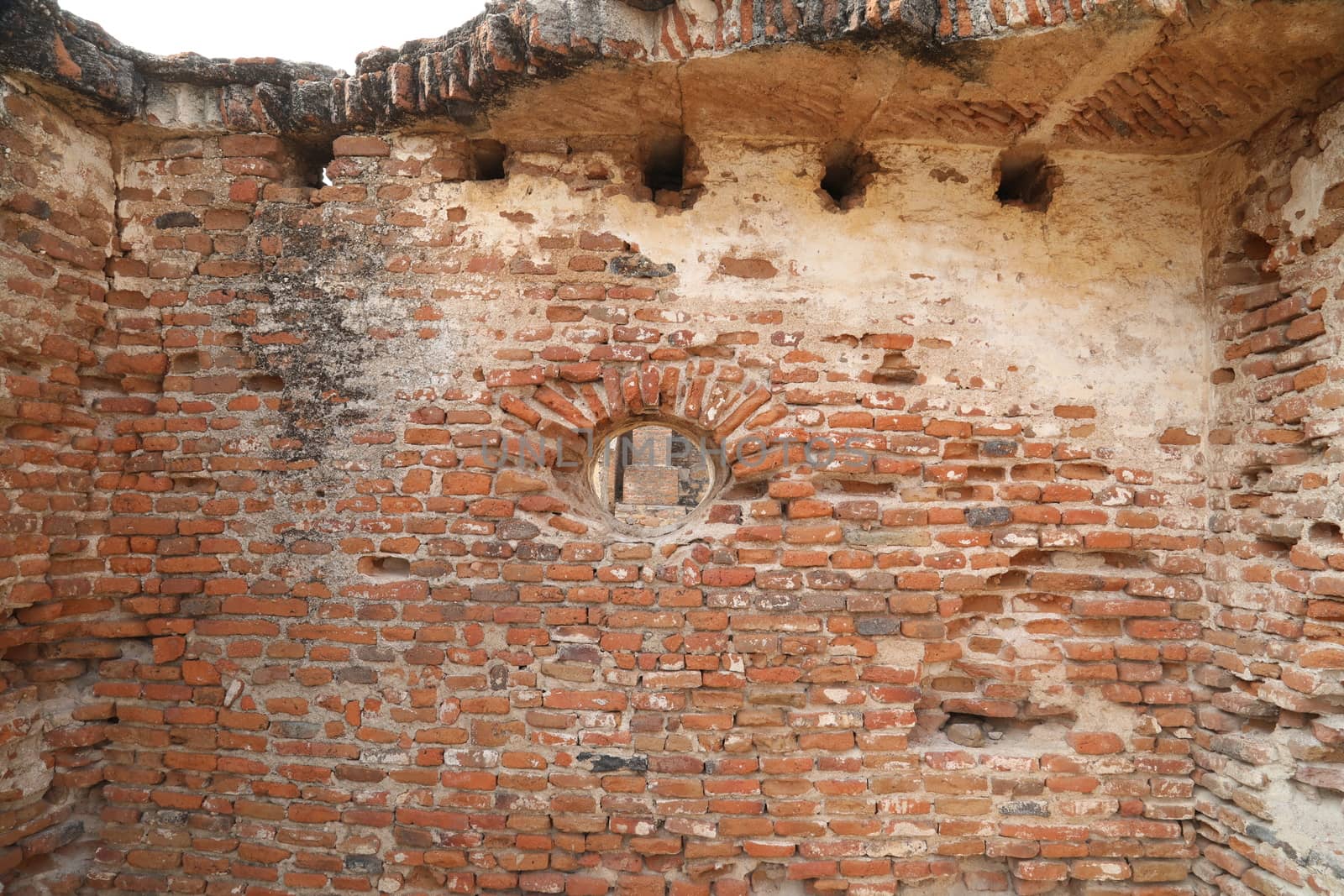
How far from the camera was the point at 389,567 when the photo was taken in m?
2.92

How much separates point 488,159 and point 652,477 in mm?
6254

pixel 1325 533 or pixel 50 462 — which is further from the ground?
pixel 50 462

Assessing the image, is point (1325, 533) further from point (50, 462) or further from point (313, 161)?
point (50, 462)

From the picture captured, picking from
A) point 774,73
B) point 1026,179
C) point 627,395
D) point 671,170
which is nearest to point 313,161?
point 671,170

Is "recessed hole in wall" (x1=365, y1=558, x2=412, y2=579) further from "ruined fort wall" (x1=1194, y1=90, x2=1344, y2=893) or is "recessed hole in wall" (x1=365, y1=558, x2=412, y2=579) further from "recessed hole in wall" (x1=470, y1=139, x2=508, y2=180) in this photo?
"ruined fort wall" (x1=1194, y1=90, x2=1344, y2=893)

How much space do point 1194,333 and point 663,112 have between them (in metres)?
2.43

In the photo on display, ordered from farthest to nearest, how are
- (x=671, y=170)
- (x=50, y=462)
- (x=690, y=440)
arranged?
(x=671, y=170)
(x=690, y=440)
(x=50, y=462)

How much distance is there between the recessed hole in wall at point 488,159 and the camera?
3018mm

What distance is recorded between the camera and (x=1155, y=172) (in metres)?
2.99

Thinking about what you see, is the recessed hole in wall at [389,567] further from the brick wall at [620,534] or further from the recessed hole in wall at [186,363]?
the recessed hole in wall at [186,363]

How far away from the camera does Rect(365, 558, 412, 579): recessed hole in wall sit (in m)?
2.88

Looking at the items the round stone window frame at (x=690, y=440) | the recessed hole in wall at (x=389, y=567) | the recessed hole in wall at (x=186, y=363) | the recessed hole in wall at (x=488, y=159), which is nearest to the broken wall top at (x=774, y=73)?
the recessed hole in wall at (x=488, y=159)

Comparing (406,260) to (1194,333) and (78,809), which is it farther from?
(1194,333)

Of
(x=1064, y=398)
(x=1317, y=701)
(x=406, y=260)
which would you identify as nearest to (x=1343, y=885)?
(x=1317, y=701)
